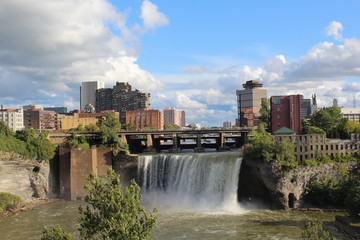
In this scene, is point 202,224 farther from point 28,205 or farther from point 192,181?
point 28,205

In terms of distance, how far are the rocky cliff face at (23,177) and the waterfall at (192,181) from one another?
17.8 meters

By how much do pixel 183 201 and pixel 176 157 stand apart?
25.7 ft

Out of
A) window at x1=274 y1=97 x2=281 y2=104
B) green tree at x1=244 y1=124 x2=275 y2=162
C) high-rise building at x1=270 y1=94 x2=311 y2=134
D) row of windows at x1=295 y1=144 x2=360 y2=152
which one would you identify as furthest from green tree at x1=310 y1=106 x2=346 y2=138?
green tree at x1=244 y1=124 x2=275 y2=162

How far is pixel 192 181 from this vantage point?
189 ft

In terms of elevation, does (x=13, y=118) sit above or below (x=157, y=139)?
above

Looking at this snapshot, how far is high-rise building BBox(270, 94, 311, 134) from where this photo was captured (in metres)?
71.6

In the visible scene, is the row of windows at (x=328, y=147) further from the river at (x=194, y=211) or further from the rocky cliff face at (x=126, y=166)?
the rocky cliff face at (x=126, y=166)

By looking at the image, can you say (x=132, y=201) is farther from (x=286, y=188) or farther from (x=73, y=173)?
(x=73, y=173)

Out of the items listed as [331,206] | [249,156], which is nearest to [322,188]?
[331,206]

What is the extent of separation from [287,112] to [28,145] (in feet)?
167

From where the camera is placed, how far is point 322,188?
5009 centimetres

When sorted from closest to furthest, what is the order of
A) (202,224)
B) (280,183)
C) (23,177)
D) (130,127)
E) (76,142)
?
(202,224)
(280,183)
(23,177)
(76,142)
(130,127)

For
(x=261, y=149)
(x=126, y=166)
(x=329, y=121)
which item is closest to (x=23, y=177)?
(x=126, y=166)

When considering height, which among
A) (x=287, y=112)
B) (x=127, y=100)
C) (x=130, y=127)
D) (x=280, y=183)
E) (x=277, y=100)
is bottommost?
(x=280, y=183)
